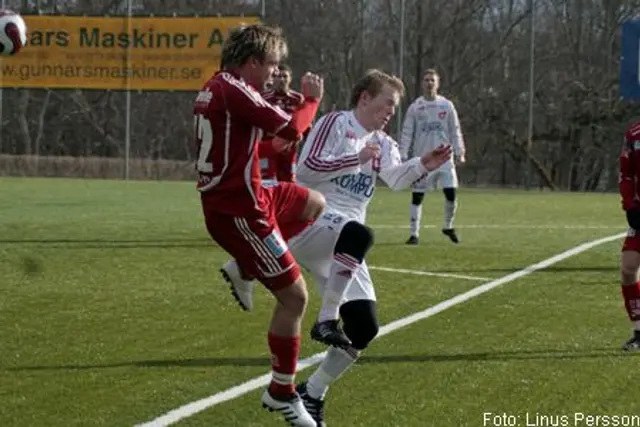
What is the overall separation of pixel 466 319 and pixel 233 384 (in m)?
3.18

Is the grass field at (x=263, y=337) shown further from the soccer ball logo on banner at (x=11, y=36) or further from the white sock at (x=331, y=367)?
the soccer ball logo on banner at (x=11, y=36)

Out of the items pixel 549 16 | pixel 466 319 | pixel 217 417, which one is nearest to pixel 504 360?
pixel 466 319

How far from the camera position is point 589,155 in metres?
47.3

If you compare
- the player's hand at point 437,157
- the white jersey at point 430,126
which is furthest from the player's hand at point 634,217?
the white jersey at point 430,126

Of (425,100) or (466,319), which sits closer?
(466,319)

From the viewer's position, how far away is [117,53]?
42.8 m

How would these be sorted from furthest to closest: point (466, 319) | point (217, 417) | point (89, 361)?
point (466, 319) → point (89, 361) → point (217, 417)

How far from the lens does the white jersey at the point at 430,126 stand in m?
18.2

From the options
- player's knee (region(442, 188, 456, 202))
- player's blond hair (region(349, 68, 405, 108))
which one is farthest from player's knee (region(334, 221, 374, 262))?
player's knee (region(442, 188, 456, 202))

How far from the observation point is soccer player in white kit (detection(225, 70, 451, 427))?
674cm

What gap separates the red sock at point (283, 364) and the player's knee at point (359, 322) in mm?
514

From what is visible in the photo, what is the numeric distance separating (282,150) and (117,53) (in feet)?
119

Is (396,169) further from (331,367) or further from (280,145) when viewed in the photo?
(331,367)

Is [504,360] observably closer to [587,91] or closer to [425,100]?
[425,100]
